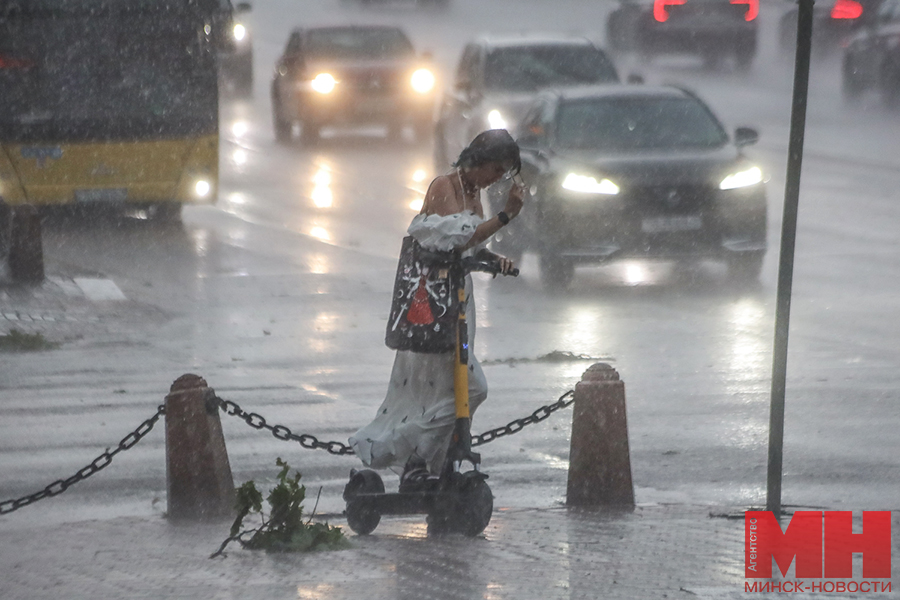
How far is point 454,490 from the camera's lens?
20.1 ft

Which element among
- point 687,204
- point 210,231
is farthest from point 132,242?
point 687,204

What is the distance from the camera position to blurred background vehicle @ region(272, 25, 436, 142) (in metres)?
24.1

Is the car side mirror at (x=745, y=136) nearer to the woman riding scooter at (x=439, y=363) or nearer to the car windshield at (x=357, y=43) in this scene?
the woman riding scooter at (x=439, y=363)

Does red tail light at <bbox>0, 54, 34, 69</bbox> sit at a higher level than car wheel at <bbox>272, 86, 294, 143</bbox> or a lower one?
lower

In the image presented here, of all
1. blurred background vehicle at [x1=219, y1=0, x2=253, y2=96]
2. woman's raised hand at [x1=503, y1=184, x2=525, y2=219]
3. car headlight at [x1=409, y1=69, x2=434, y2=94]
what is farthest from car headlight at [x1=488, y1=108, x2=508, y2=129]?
blurred background vehicle at [x1=219, y1=0, x2=253, y2=96]

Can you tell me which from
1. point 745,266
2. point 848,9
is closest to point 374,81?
point 745,266

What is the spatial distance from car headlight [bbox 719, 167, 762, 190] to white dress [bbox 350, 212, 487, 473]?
7.51 metres

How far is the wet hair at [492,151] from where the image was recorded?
5.94m

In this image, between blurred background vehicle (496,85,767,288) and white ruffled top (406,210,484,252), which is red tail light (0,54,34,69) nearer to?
blurred background vehicle (496,85,767,288)

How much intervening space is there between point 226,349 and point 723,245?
466cm

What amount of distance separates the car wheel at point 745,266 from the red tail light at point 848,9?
74.8ft

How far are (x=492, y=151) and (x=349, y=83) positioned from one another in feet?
60.6

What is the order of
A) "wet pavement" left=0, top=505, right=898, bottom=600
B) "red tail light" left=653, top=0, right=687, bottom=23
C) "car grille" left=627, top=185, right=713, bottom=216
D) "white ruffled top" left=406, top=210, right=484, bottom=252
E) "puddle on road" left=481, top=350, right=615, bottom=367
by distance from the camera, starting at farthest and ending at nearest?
1. "red tail light" left=653, top=0, right=687, bottom=23
2. "car grille" left=627, top=185, right=713, bottom=216
3. "puddle on road" left=481, top=350, right=615, bottom=367
4. "white ruffled top" left=406, top=210, right=484, bottom=252
5. "wet pavement" left=0, top=505, right=898, bottom=600

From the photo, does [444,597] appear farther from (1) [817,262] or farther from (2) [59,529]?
(1) [817,262]
